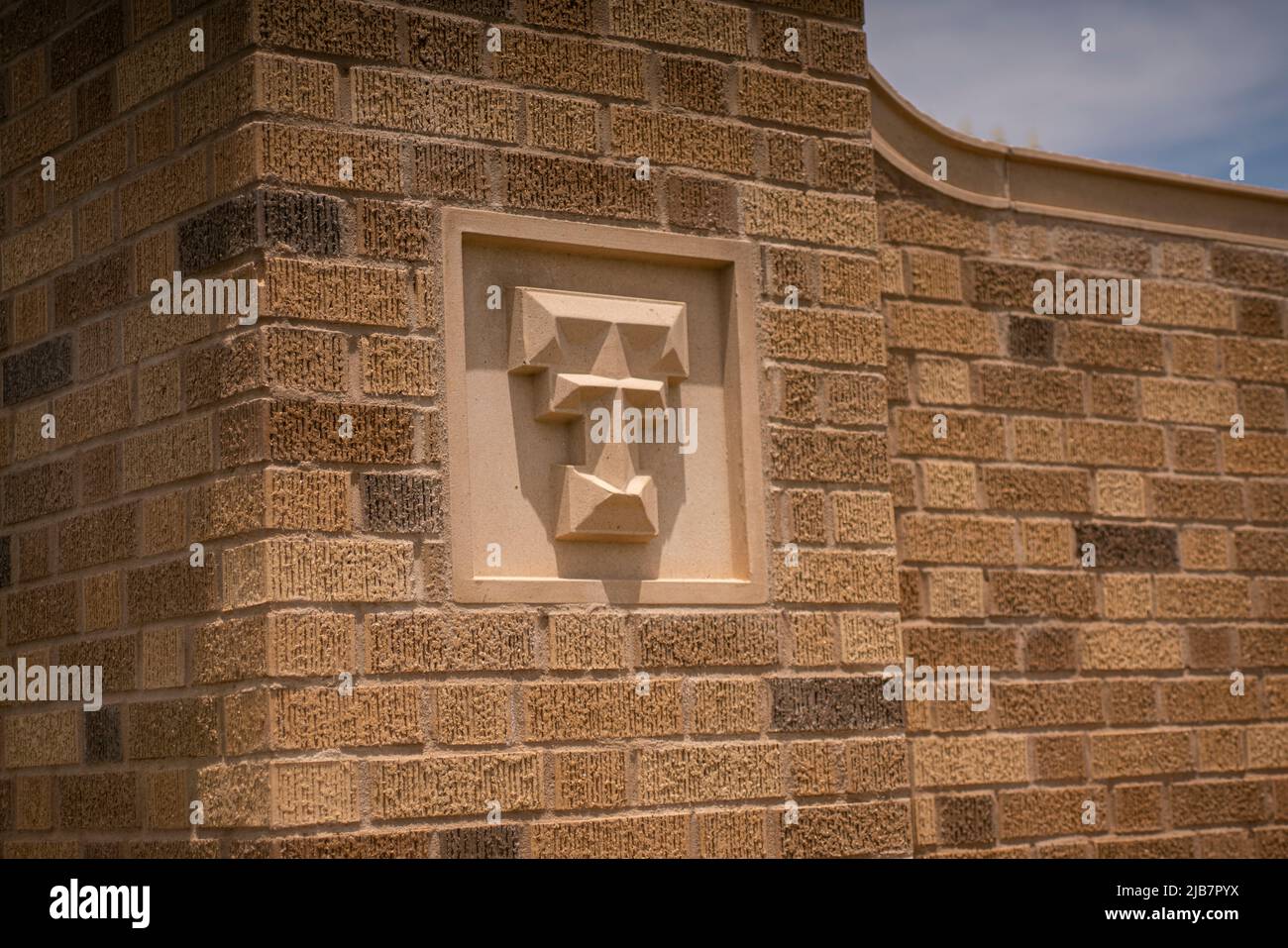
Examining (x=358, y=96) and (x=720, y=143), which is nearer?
(x=358, y=96)

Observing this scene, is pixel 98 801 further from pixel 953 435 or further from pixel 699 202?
pixel 953 435

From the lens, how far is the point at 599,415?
575 cm

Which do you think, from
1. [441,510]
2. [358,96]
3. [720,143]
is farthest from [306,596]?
[720,143]

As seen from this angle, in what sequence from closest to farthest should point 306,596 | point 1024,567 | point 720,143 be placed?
point 306,596, point 720,143, point 1024,567

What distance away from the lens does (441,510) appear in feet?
17.8

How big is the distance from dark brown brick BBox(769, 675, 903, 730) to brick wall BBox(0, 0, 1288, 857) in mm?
13

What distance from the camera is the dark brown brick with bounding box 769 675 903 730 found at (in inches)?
235

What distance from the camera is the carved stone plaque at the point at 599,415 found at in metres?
5.59

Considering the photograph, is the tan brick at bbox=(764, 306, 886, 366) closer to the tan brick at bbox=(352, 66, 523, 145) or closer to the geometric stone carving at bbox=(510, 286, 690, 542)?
the geometric stone carving at bbox=(510, 286, 690, 542)

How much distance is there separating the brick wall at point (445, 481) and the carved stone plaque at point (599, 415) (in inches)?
3.4

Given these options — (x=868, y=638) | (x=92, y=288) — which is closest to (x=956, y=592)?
(x=868, y=638)

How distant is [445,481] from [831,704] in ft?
5.08

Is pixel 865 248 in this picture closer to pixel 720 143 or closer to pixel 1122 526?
pixel 720 143

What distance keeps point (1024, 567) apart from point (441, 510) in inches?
112
